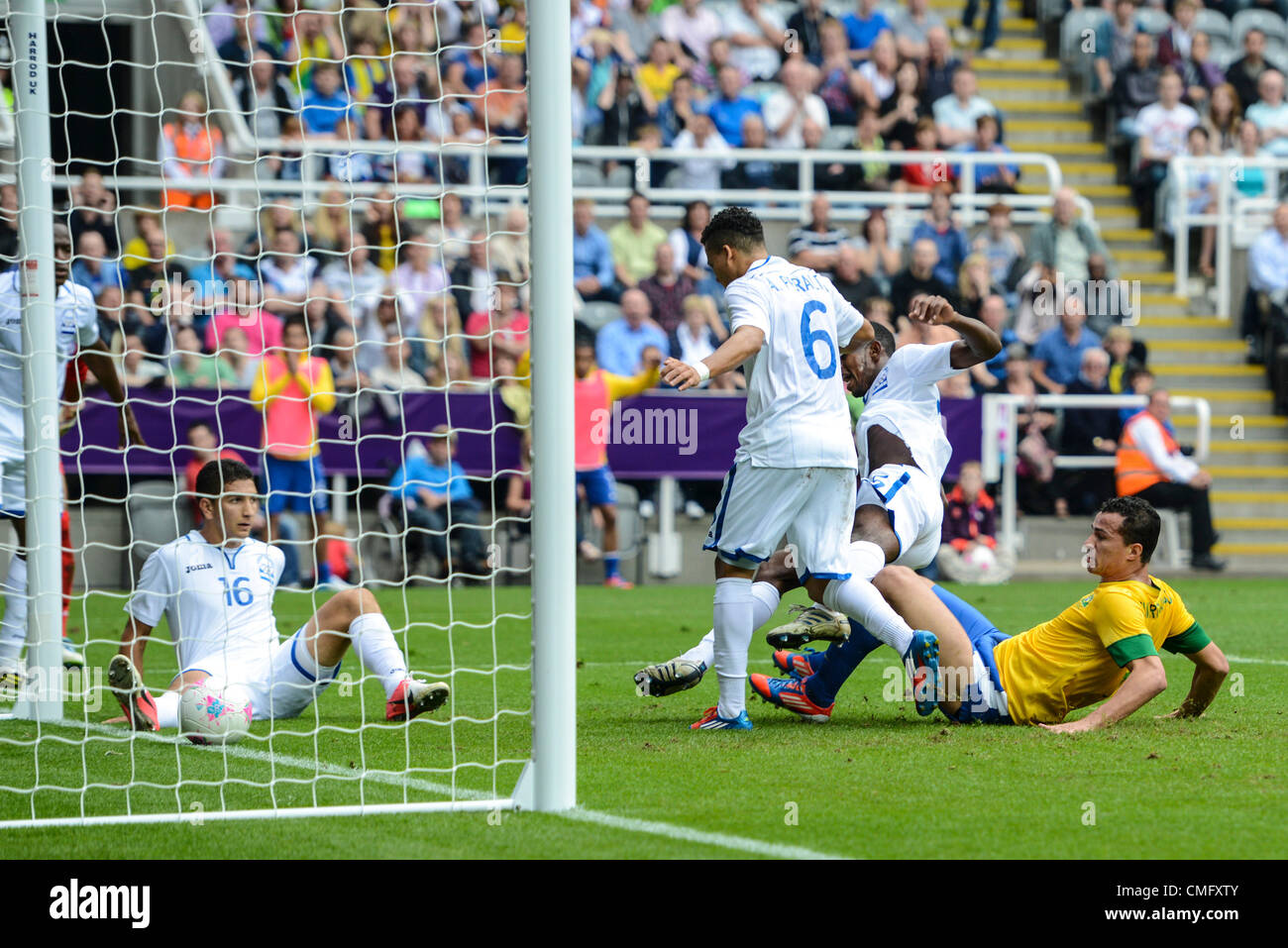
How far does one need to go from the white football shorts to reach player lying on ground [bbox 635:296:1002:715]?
20 centimetres

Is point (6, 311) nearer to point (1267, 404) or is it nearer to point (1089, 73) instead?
point (1267, 404)

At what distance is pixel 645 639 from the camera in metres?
10.9

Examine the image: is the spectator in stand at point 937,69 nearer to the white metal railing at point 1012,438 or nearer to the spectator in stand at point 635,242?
the spectator in stand at point 635,242

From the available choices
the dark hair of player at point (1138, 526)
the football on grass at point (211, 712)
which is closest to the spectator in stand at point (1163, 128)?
the dark hair of player at point (1138, 526)

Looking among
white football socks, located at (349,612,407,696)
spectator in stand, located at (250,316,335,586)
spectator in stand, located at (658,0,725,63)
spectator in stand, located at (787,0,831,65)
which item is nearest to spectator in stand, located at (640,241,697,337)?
spectator in stand, located at (250,316,335,586)

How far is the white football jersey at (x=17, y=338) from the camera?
8398 mm

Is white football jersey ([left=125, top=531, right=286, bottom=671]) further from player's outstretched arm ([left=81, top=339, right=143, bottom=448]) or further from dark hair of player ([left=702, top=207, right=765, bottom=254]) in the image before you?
dark hair of player ([left=702, top=207, right=765, bottom=254])

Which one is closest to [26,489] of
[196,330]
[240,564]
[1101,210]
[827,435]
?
[240,564]

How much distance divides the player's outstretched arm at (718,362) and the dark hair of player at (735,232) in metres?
0.58

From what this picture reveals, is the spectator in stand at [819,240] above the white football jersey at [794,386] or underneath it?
above

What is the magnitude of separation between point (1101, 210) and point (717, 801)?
56.7 feet

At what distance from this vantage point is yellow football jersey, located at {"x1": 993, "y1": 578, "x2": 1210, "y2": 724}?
6.55m

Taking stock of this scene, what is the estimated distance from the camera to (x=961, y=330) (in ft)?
23.2

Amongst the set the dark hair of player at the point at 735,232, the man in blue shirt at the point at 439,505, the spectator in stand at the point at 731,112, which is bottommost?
the man in blue shirt at the point at 439,505
